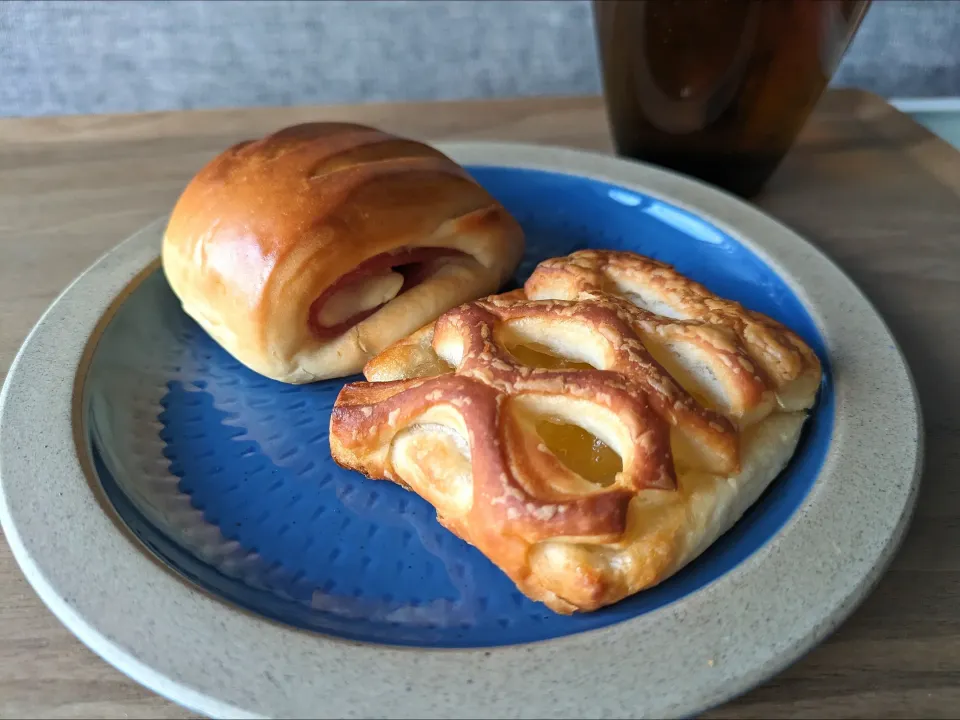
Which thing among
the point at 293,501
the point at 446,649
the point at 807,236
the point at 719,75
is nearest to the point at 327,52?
the point at 719,75

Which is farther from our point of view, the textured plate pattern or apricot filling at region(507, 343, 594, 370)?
apricot filling at region(507, 343, 594, 370)

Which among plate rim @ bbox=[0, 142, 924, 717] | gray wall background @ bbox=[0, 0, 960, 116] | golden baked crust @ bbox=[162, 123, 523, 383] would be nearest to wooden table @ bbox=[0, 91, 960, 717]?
plate rim @ bbox=[0, 142, 924, 717]

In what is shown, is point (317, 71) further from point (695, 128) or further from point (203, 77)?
point (695, 128)

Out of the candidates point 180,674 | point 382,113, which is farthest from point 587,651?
point 382,113

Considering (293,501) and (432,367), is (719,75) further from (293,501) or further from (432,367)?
(293,501)

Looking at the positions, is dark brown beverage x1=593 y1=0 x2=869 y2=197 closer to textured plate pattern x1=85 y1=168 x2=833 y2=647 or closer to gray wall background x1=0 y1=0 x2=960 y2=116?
textured plate pattern x1=85 y1=168 x2=833 y2=647
